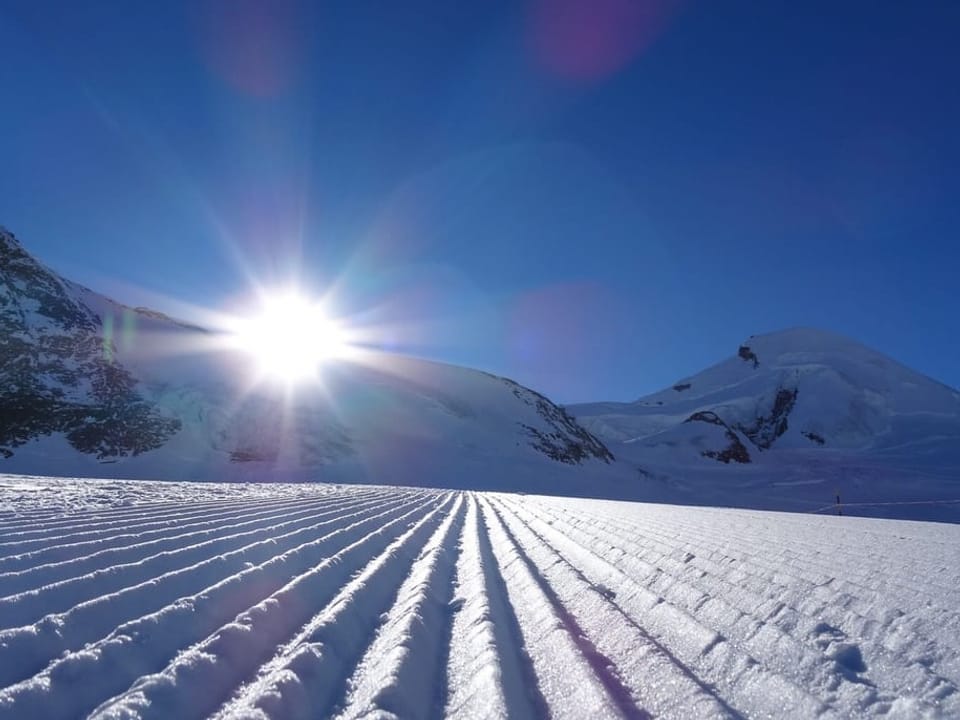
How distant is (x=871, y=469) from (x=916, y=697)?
6317cm

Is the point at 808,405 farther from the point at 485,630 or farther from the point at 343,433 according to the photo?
the point at 485,630

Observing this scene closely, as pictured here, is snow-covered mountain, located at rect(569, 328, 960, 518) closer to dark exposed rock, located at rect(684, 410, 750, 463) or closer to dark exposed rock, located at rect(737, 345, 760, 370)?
dark exposed rock, located at rect(684, 410, 750, 463)

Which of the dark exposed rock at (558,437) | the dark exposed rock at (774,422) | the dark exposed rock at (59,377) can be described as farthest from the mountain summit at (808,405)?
the dark exposed rock at (59,377)

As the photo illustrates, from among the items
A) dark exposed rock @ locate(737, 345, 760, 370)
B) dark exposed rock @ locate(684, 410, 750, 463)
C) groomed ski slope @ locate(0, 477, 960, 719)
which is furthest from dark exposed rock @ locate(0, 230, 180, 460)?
dark exposed rock @ locate(737, 345, 760, 370)

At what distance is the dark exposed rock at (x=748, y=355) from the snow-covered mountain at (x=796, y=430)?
0.85 ft

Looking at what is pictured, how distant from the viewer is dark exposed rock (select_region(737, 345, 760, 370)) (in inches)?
4196

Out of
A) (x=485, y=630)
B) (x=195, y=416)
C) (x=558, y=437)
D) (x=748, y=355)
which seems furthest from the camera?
(x=748, y=355)

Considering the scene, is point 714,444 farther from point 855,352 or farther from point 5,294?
point 5,294

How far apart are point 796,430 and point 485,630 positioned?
95.1 m

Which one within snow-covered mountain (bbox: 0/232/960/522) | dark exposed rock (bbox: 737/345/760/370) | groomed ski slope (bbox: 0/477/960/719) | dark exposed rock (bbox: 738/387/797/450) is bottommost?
groomed ski slope (bbox: 0/477/960/719)

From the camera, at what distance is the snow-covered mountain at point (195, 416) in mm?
27516

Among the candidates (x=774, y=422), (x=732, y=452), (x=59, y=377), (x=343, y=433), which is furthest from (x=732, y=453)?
(x=59, y=377)

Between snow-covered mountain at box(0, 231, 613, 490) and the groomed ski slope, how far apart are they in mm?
23935

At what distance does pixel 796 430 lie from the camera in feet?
280
